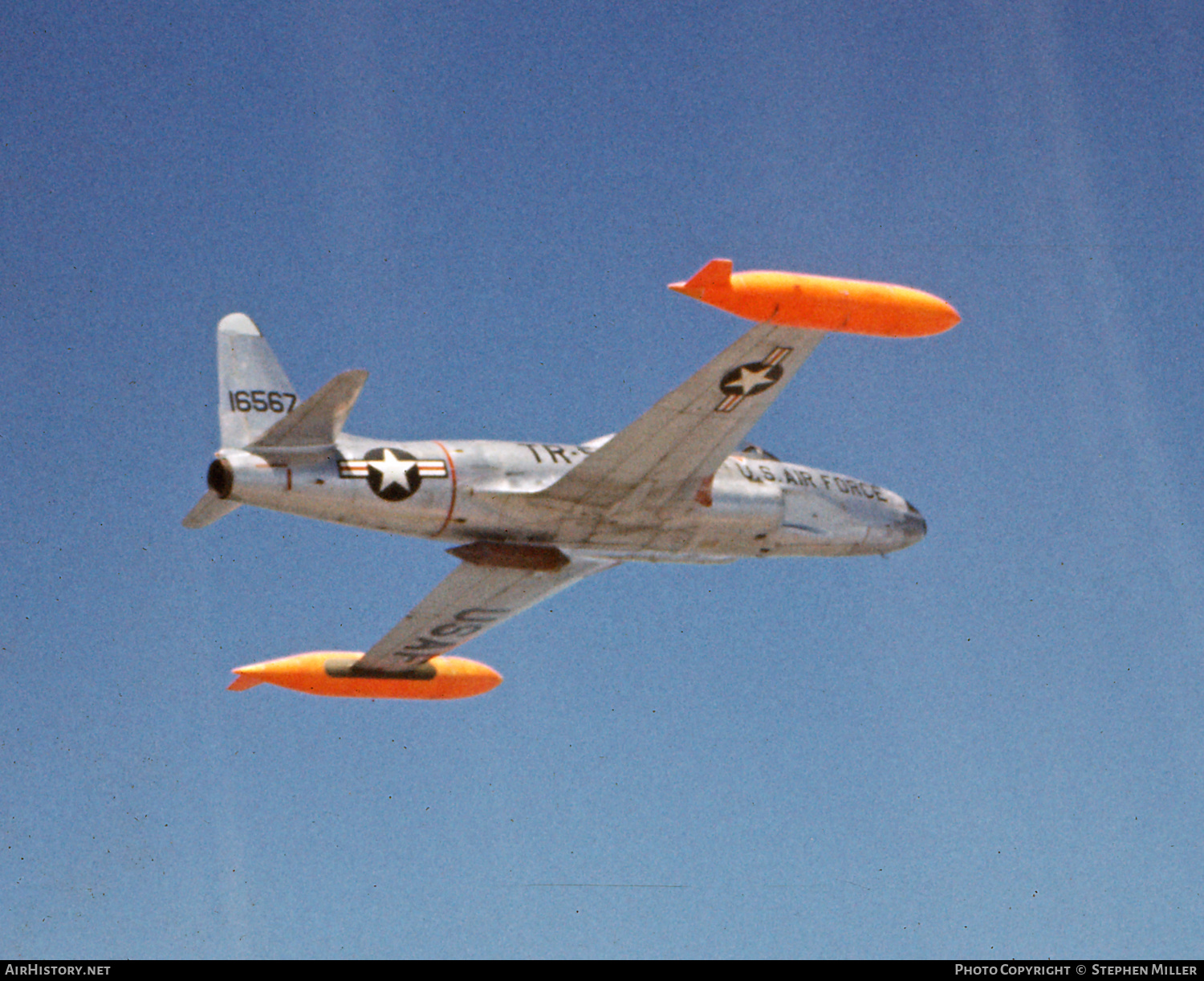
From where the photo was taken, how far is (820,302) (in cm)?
2316

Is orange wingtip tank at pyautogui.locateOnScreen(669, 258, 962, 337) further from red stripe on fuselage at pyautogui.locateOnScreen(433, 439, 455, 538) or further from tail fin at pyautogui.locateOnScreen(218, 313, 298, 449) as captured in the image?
tail fin at pyautogui.locateOnScreen(218, 313, 298, 449)

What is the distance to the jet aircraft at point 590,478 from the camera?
953 inches

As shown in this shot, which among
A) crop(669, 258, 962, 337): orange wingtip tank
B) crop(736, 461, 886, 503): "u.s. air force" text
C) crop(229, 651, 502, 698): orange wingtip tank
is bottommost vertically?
crop(229, 651, 502, 698): orange wingtip tank

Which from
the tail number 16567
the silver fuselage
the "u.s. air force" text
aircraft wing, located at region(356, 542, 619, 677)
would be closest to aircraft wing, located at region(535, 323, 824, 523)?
the silver fuselage

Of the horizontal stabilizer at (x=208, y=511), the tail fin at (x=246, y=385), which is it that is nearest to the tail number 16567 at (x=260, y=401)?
the tail fin at (x=246, y=385)

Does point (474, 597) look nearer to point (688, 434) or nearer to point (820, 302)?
point (688, 434)

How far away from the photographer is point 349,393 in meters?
24.4

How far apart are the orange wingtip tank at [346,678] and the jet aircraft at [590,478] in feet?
5.19

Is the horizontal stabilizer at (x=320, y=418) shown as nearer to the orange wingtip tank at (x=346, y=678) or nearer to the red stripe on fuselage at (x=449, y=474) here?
the red stripe on fuselage at (x=449, y=474)

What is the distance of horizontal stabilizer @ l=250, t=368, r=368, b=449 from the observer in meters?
24.2

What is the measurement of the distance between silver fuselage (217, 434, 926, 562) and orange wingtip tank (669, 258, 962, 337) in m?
5.72
